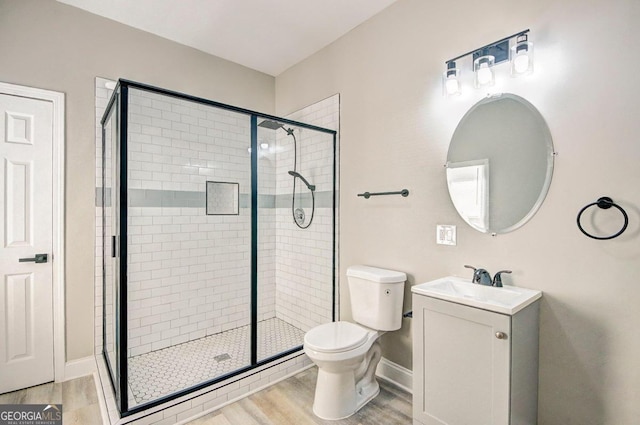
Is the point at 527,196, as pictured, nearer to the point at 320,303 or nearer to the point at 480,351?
the point at 480,351

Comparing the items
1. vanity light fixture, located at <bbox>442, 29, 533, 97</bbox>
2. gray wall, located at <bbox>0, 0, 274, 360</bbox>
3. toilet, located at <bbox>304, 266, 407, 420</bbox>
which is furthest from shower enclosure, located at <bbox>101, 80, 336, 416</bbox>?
vanity light fixture, located at <bbox>442, 29, 533, 97</bbox>

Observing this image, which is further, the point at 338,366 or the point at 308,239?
the point at 308,239

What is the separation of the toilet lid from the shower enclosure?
601 millimetres

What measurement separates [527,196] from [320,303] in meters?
1.89

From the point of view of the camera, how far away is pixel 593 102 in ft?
4.96

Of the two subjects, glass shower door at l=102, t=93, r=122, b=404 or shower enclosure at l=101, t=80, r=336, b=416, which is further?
shower enclosure at l=101, t=80, r=336, b=416

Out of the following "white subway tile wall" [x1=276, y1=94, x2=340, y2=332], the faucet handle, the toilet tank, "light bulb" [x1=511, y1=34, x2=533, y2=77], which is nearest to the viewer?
"light bulb" [x1=511, y1=34, x2=533, y2=77]

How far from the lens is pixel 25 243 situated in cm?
228

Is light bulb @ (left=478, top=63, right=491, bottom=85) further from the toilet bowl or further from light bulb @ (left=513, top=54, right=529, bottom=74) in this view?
the toilet bowl

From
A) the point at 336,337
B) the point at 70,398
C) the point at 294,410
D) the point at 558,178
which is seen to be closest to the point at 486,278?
the point at 558,178

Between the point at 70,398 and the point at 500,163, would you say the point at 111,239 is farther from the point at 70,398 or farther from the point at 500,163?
the point at 500,163

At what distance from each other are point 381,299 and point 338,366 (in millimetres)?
532

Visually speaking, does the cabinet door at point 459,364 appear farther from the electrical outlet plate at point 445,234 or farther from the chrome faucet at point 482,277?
the electrical outlet plate at point 445,234

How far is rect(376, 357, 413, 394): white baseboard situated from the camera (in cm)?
228
